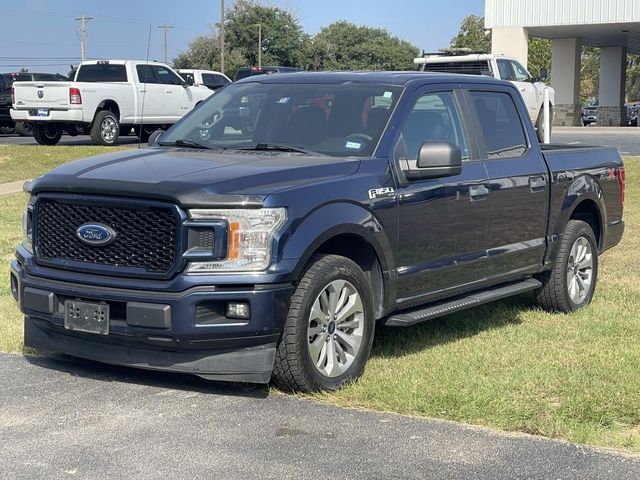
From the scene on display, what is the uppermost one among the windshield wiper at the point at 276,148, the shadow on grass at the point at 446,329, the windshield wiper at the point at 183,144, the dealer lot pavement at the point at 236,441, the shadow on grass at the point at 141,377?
the windshield wiper at the point at 183,144

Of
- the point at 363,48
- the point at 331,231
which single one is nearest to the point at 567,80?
the point at 331,231

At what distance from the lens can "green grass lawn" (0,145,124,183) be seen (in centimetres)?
1809

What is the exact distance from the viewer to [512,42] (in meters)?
38.8

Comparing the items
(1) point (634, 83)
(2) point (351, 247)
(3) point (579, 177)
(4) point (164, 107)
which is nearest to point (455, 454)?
(2) point (351, 247)

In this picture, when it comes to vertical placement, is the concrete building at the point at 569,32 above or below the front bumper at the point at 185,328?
above

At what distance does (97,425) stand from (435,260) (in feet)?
8.02

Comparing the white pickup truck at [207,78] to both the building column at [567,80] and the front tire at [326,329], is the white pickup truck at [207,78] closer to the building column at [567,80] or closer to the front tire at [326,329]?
the building column at [567,80]

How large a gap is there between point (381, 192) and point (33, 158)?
584 inches

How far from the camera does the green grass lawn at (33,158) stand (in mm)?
18094

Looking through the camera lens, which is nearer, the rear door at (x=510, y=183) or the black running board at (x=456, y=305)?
the black running board at (x=456, y=305)

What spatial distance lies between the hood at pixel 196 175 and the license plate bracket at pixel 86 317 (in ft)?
2.01

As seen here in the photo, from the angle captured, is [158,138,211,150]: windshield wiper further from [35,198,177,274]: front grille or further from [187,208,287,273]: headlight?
[187,208,287,273]: headlight

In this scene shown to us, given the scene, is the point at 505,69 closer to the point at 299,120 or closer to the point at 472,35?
the point at 299,120

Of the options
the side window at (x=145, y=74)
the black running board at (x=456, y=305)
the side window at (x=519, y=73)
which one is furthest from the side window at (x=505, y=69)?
the black running board at (x=456, y=305)
